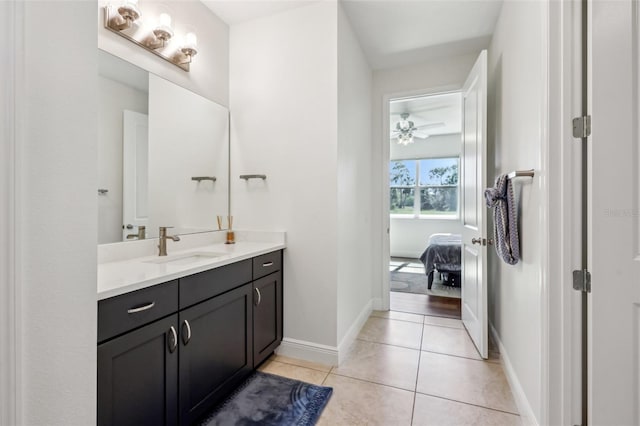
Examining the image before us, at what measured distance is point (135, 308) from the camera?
1.23m

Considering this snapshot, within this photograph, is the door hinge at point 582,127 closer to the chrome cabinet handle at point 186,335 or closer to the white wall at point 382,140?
the chrome cabinet handle at point 186,335

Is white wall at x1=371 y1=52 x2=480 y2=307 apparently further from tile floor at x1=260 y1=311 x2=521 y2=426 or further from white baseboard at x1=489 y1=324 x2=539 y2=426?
white baseboard at x1=489 y1=324 x2=539 y2=426

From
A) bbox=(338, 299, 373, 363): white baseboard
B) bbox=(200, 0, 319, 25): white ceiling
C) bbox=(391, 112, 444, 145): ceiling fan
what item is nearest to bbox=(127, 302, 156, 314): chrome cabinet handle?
bbox=(338, 299, 373, 363): white baseboard

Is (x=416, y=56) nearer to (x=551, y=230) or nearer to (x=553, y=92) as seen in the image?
(x=553, y=92)

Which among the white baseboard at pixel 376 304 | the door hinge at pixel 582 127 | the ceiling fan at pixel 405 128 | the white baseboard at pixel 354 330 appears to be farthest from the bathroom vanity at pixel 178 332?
the ceiling fan at pixel 405 128

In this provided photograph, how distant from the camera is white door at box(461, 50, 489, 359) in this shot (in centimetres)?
233

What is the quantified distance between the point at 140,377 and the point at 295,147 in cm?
171

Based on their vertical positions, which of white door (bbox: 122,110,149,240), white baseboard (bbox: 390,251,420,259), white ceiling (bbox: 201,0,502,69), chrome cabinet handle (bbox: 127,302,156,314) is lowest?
white baseboard (bbox: 390,251,420,259)

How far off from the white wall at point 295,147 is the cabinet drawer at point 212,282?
552mm

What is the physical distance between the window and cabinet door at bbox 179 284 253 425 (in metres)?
5.63

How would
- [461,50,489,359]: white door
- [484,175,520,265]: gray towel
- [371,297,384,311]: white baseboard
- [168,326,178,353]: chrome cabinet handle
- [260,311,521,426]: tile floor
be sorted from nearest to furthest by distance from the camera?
[168,326,178,353]: chrome cabinet handle
[260,311,521,426]: tile floor
[484,175,520,265]: gray towel
[461,50,489,359]: white door
[371,297,384,311]: white baseboard

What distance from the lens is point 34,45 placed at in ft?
2.35

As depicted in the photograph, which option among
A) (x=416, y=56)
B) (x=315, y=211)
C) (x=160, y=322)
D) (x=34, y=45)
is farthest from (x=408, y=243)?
(x=34, y=45)

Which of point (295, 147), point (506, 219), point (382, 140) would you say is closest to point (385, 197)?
point (382, 140)
